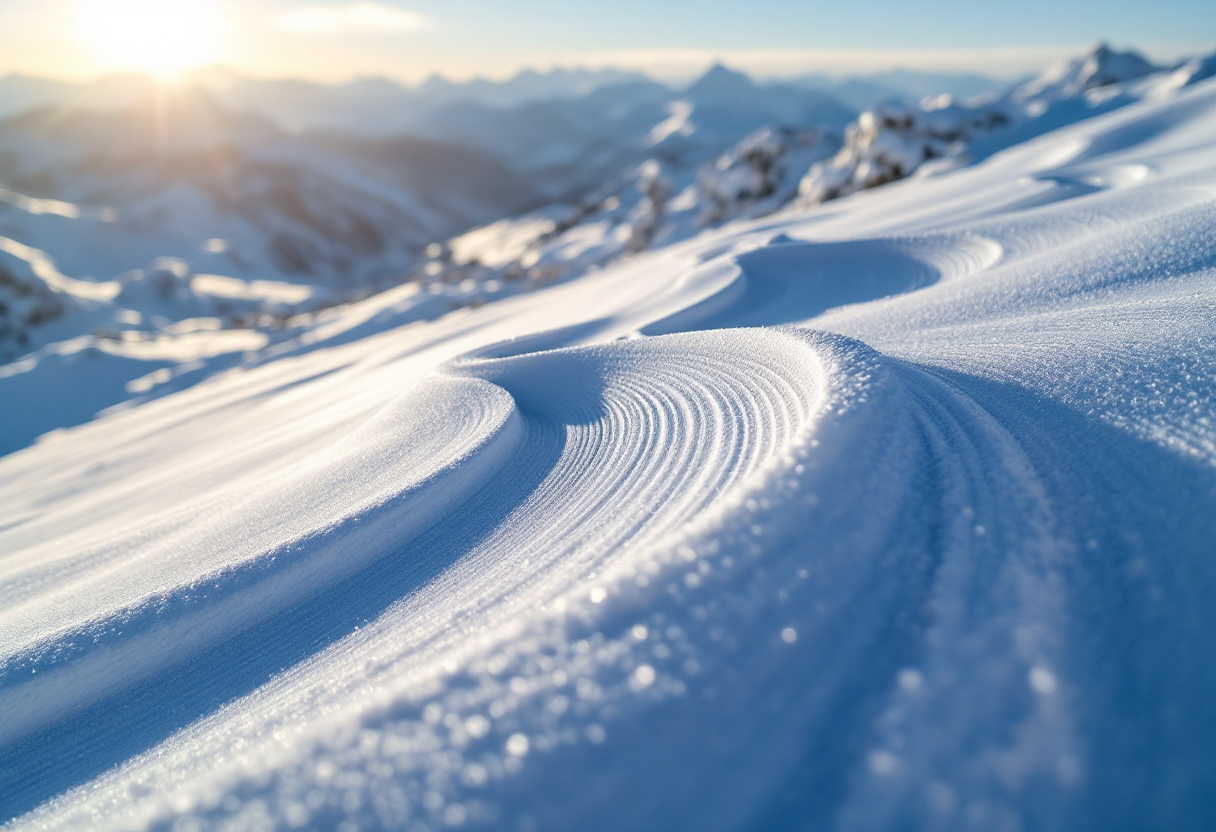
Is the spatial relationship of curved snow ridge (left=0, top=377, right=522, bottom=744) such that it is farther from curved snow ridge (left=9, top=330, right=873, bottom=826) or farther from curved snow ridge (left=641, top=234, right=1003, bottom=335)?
curved snow ridge (left=641, top=234, right=1003, bottom=335)

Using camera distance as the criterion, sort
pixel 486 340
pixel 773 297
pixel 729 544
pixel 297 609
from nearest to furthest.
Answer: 1. pixel 729 544
2. pixel 297 609
3. pixel 773 297
4. pixel 486 340

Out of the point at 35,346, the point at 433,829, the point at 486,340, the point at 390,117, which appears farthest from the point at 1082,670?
the point at 390,117

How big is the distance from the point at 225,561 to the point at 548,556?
98cm

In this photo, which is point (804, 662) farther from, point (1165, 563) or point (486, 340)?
point (486, 340)

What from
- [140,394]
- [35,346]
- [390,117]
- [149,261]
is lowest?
[140,394]

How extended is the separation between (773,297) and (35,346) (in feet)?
65.3

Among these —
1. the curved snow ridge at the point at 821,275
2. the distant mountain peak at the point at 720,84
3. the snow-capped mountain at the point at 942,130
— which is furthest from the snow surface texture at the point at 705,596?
the distant mountain peak at the point at 720,84

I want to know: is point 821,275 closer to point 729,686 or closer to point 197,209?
point 729,686

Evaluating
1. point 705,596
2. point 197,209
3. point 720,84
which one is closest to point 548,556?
point 705,596

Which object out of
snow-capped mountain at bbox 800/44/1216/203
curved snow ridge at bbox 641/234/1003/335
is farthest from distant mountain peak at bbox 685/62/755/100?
curved snow ridge at bbox 641/234/1003/335

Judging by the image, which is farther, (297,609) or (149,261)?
(149,261)

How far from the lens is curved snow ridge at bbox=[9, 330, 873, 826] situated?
883 millimetres

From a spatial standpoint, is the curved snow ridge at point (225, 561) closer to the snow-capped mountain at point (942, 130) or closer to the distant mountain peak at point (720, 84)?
the snow-capped mountain at point (942, 130)

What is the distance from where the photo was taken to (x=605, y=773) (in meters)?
0.78
